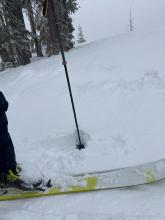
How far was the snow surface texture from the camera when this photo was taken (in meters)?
4.61

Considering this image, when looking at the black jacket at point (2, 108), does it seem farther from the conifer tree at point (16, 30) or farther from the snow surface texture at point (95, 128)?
the conifer tree at point (16, 30)

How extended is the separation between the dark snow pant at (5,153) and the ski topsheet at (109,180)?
17.0 inches

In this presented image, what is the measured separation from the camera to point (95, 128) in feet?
20.3

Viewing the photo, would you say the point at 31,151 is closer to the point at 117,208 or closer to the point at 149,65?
the point at 117,208

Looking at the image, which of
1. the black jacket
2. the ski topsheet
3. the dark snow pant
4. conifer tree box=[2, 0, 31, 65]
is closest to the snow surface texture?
the ski topsheet

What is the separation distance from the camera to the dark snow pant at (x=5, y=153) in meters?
4.90

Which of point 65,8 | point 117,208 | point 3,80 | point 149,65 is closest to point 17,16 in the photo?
point 65,8

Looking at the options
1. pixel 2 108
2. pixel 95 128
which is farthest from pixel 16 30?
pixel 2 108

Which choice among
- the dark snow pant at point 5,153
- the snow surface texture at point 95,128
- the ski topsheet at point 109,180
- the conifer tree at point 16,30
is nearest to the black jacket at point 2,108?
the dark snow pant at point 5,153

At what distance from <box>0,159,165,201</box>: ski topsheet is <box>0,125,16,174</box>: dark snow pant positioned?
432mm

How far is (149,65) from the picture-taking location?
791 cm

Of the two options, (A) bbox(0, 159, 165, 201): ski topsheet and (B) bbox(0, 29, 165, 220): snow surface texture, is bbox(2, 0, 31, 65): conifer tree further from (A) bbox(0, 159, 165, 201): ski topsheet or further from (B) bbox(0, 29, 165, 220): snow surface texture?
(A) bbox(0, 159, 165, 201): ski topsheet

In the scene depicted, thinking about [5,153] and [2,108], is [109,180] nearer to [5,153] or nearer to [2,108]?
[5,153]

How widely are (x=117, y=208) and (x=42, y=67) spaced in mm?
6619
